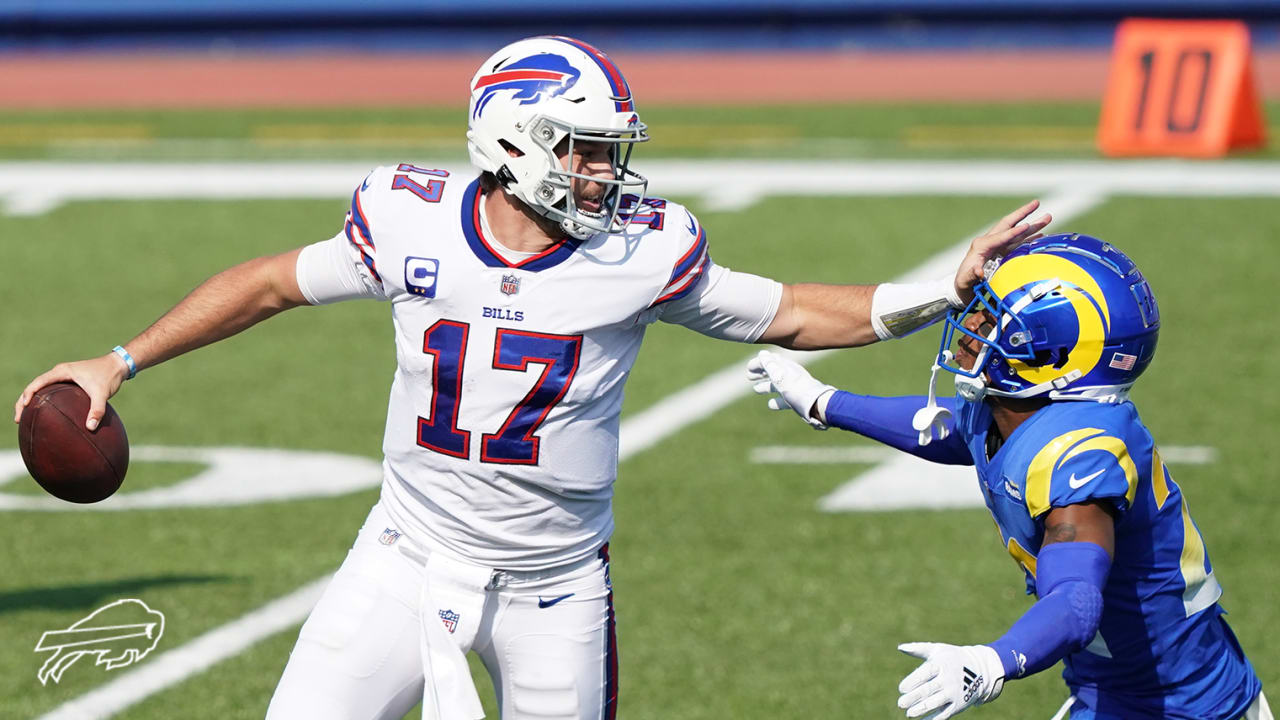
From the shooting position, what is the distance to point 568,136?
3891 mm

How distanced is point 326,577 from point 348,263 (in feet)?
8.48

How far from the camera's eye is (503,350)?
12.6ft

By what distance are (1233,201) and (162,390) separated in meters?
7.99

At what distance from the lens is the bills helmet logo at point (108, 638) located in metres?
5.68

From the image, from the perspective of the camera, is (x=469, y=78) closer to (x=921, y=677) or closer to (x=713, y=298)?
(x=713, y=298)

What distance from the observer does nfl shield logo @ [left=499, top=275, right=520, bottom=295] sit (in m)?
3.86

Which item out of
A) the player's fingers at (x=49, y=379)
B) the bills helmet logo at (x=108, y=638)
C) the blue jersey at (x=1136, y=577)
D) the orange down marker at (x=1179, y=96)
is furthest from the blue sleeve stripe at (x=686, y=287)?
the orange down marker at (x=1179, y=96)

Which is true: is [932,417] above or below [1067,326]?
below

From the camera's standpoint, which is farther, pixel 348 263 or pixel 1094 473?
pixel 348 263

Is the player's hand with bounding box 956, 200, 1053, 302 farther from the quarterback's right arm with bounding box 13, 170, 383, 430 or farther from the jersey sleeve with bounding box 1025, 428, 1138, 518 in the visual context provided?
the quarterback's right arm with bounding box 13, 170, 383, 430

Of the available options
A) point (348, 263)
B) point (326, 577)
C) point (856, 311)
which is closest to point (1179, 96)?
point (326, 577)

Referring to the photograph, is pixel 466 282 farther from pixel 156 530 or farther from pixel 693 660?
pixel 156 530

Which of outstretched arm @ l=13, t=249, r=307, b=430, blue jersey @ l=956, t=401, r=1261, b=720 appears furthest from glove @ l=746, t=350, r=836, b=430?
outstretched arm @ l=13, t=249, r=307, b=430

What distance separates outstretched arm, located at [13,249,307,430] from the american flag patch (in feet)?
6.05
